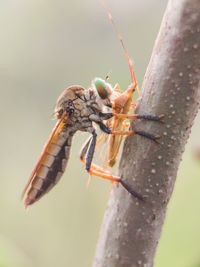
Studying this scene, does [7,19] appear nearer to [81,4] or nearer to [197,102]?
[81,4]

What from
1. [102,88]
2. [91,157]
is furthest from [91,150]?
[102,88]

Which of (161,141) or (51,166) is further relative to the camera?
(51,166)

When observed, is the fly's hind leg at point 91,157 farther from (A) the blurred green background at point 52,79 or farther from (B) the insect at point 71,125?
(A) the blurred green background at point 52,79

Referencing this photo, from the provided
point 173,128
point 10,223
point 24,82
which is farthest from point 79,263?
point 173,128

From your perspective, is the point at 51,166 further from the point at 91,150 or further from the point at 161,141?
the point at 161,141

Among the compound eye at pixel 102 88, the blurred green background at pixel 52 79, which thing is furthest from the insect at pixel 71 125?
the blurred green background at pixel 52 79

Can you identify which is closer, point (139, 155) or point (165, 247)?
point (139, 155)

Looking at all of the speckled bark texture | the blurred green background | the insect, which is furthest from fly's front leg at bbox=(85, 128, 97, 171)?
the blurred green background
